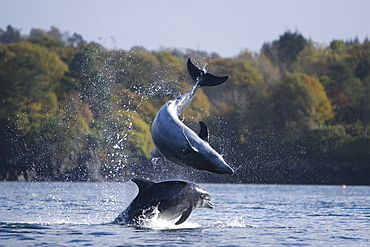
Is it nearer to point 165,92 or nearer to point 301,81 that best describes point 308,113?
point 301,81

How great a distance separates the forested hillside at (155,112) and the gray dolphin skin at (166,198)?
40264 millimetres

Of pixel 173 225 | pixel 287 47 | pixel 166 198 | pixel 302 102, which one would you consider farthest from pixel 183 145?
pixel 287 47

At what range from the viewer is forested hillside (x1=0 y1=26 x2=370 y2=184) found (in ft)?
223

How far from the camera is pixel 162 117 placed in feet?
68.2

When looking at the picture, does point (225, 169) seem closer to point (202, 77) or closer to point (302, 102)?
point (202, 77)

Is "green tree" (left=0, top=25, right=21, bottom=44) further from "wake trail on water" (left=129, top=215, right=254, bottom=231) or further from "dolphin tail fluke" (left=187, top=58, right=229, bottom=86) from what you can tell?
"dolphin tail fluke" (left=187, top=58, right=229, bottom=86)

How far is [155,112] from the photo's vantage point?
65000 millimetres

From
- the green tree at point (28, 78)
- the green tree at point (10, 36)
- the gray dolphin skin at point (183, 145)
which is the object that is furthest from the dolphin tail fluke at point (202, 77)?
the green tree at point (10, 36)

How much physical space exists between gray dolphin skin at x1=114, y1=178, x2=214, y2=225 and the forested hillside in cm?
4026

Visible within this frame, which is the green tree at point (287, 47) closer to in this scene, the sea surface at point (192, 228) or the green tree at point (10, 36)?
the green tree at point (10, 36)

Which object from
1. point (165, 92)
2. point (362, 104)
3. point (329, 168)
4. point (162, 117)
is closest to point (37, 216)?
point (162, 117)

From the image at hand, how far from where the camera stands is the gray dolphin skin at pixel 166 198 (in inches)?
899

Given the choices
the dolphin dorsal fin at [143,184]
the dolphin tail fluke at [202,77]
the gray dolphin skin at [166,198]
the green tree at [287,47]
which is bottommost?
the gray dolphin skin at [166,198]

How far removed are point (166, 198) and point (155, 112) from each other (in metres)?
42.4
